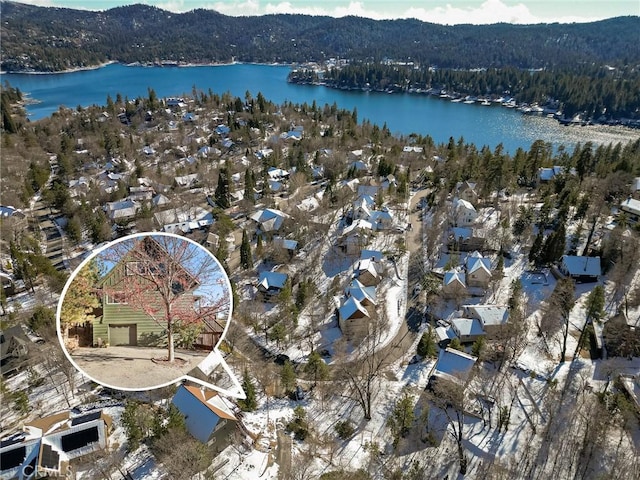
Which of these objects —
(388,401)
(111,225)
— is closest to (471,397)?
(388,401)

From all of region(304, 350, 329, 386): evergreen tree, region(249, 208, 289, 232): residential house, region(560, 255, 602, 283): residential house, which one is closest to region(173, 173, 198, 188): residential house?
region(249, 208, 289, 232): residential house

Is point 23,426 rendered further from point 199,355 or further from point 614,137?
point 614,137

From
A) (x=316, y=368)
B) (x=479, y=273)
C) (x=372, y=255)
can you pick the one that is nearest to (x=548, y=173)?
(x=479, y=273)

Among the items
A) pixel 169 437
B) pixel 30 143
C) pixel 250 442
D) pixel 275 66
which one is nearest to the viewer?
pixel 169 437

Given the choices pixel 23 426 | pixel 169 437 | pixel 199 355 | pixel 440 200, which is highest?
pixel 199 355

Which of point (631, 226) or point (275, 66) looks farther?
point (275, 66)

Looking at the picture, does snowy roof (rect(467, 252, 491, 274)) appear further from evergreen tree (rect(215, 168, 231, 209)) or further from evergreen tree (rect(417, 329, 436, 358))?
evergreen tree (rect(215, 168, 231, 209))

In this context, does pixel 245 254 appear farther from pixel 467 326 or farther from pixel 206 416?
pixel 467 326
